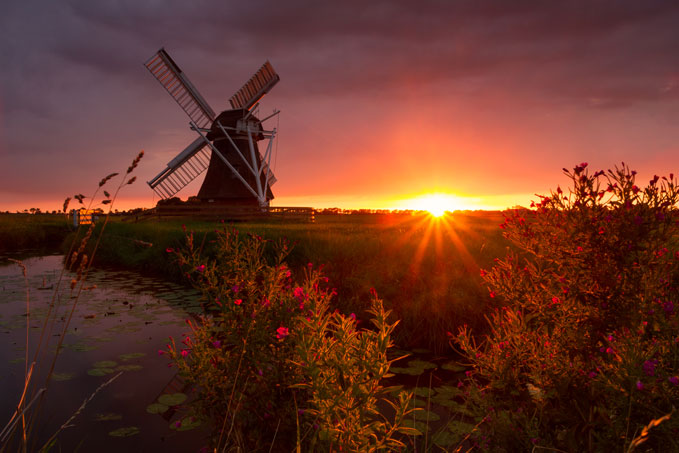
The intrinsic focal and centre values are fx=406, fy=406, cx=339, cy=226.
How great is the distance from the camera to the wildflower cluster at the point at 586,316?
2.89 metres

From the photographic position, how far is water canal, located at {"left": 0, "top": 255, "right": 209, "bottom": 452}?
14.5 ft

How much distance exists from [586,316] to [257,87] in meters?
26.1

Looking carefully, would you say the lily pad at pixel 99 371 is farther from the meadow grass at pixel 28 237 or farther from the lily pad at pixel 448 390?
the meadow grass at pixel 28 237

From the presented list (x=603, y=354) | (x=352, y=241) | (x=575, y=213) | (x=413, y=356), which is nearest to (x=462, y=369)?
(x=413, y=356)

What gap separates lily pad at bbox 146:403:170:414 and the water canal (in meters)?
0.03

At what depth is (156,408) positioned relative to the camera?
16.0 feet

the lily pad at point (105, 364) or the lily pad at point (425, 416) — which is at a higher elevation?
the lily pad at point (105, 364)

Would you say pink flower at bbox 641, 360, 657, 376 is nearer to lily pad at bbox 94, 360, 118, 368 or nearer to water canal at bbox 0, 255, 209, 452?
water canal at bbox 0, 255, 209, 452

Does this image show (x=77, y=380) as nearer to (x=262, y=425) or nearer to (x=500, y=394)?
(x=262, y=425)

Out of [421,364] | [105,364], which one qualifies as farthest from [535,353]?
[105,364]

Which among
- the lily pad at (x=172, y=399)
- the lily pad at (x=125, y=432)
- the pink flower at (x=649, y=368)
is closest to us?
the pink flower at (x=649, y=368)

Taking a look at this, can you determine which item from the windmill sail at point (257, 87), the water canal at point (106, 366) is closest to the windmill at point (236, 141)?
the windmill sail at point (257, 87)

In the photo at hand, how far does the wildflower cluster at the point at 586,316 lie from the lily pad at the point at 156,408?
142 inches

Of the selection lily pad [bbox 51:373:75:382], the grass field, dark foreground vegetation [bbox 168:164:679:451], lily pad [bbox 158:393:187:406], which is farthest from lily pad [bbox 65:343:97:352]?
dark foreground vegetation [bbox 168:164:679:451]
